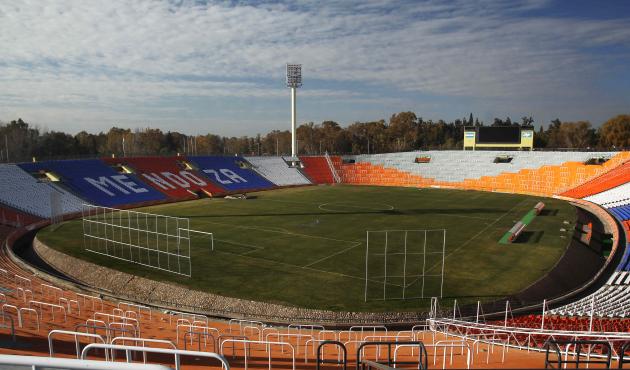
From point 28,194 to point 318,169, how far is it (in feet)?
165

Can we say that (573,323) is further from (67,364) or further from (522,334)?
(67,364)

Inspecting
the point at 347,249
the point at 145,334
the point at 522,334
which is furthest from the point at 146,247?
the point at 522,334

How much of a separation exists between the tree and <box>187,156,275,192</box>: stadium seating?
89747 millimetres

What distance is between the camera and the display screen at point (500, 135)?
7631 cm

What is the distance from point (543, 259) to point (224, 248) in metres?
23.0

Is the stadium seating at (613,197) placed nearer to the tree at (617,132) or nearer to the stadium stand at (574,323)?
the stadium stand at (574,323)

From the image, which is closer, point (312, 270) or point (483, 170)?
point (312, 270)

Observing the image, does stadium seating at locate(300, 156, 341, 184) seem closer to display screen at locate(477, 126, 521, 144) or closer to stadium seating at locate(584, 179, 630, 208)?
display screen at locate(477, 126, 521, 144)

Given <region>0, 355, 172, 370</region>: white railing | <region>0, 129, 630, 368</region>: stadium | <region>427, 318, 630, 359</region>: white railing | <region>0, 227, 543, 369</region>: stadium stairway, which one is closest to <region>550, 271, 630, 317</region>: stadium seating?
<region>0, 129, 630, 368</region>: stadium

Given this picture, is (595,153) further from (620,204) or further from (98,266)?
(98,266)

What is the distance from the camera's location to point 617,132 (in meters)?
109

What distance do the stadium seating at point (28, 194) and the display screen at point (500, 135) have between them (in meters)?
65.8

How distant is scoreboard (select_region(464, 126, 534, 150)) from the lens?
75812 millimetres

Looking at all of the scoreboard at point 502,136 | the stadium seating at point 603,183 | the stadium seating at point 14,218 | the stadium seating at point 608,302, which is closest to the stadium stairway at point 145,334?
the stadium seating at point 608,302
